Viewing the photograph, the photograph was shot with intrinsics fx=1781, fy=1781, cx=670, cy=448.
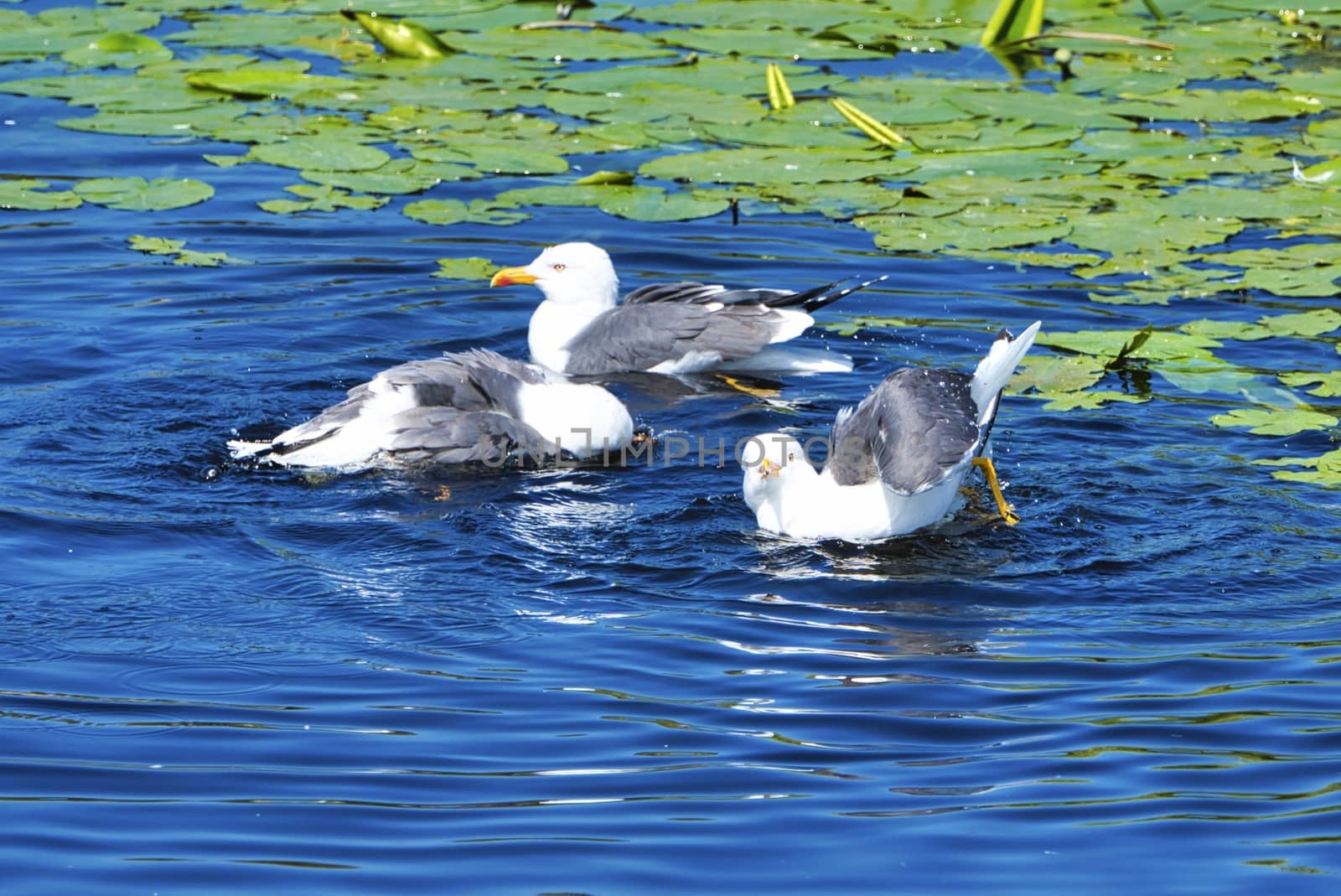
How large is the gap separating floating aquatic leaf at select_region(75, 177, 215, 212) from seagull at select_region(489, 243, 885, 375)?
97.3 inches

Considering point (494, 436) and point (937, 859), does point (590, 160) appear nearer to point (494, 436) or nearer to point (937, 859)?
point (494, 436)

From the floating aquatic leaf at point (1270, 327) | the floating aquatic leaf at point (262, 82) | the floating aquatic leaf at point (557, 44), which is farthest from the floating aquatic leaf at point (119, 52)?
the floating aquatic leaf at point (1270, 327)

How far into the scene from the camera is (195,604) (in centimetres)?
553

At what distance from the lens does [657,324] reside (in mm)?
8477

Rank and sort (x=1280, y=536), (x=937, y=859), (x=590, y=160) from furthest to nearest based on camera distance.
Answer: (x=590, y=160) → (x=1280, y=536) → (x=937, y=859)

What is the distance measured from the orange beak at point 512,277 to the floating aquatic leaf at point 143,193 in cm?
240

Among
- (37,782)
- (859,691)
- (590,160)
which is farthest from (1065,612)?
(590,160)

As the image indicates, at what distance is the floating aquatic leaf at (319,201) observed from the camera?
9922mm

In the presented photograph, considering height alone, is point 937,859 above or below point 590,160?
below

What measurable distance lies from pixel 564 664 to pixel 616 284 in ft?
13.0

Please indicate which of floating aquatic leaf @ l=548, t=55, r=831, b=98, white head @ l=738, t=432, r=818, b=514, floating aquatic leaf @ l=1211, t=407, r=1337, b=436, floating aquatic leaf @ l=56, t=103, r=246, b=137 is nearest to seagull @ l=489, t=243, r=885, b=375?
floating aquatic leaf @ l=1211, t=407, r=1337, b=436

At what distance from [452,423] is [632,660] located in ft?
6.69

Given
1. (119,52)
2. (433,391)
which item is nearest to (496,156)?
(119,52)

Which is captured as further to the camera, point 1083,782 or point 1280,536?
point 1280,536
